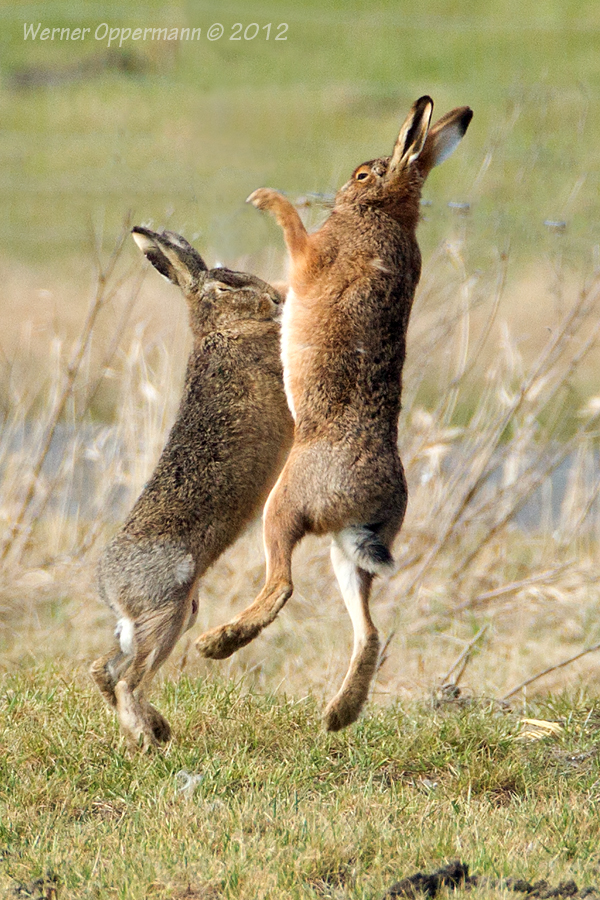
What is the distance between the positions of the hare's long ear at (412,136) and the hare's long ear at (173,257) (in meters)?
0.77

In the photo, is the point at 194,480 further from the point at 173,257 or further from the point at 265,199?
the point at 265,199

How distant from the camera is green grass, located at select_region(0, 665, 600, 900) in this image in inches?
132

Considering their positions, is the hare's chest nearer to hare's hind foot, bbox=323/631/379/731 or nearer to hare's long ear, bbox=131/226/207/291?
hare's long ear, bbox=131/226/207/291

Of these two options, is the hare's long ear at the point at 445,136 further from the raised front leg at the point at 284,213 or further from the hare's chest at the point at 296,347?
the hare's chest at the point at 296,347

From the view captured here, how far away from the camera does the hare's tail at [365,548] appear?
3.79m

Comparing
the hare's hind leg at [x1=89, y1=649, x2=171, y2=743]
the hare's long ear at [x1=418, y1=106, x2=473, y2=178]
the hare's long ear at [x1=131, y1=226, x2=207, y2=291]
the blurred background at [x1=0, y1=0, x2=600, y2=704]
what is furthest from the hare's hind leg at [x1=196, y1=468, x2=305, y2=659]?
the blurred background at [x1=0, y1=0, x2=600, y2=704]

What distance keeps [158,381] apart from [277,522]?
9.81 ft

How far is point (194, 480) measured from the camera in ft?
13.6

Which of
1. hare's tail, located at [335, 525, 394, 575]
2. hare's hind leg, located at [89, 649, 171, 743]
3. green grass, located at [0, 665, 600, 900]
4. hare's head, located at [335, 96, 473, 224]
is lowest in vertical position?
green grass, located at [0, 665, 600, 900]

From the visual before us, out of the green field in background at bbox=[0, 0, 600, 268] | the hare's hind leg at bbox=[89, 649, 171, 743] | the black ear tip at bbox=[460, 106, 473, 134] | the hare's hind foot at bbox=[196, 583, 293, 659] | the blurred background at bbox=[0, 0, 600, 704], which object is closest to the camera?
the hare's hind foot at bbox=[196, 583, 293, 659]

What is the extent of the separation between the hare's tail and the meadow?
755 mm

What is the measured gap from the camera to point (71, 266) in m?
14.3

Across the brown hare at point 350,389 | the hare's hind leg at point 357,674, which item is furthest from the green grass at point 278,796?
the brown hare at point 350,389

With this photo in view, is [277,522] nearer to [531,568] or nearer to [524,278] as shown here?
[531,568]
